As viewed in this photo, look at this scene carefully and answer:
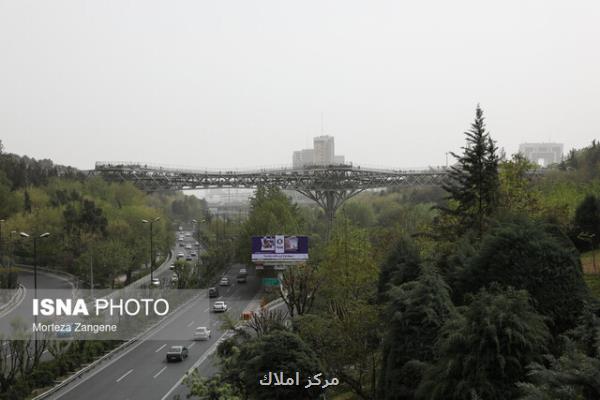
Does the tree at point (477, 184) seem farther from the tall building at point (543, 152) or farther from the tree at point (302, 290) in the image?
the tall building at point (543, 152)

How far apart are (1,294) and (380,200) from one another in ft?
224

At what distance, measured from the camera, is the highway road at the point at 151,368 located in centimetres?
2005

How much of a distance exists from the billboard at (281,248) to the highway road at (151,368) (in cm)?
373

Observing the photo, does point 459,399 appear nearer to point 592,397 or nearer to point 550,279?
point 592,397

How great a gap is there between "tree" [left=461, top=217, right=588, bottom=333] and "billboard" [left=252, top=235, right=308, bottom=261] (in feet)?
68.8

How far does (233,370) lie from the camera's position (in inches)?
535

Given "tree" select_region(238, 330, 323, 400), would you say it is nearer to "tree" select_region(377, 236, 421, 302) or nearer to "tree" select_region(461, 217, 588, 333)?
"tree" select_region(461, 217, 588, 333)

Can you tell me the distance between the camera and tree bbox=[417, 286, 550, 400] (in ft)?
30.3

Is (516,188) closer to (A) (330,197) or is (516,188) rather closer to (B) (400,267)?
(B) (400,267)

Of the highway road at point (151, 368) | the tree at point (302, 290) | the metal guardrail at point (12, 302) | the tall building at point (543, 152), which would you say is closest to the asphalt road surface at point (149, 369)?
the highway road at point (151, 368)

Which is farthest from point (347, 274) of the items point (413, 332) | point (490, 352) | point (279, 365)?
point (490, 352)

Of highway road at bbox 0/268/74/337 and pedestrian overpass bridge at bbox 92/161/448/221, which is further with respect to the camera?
pedestrian overpass bridge at bbox 92/161/448/221

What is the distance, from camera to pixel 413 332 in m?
12.4

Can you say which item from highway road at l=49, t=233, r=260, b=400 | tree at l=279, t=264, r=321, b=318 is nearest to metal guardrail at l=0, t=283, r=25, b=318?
highway road at l=49, t=233, r=260, b=400
